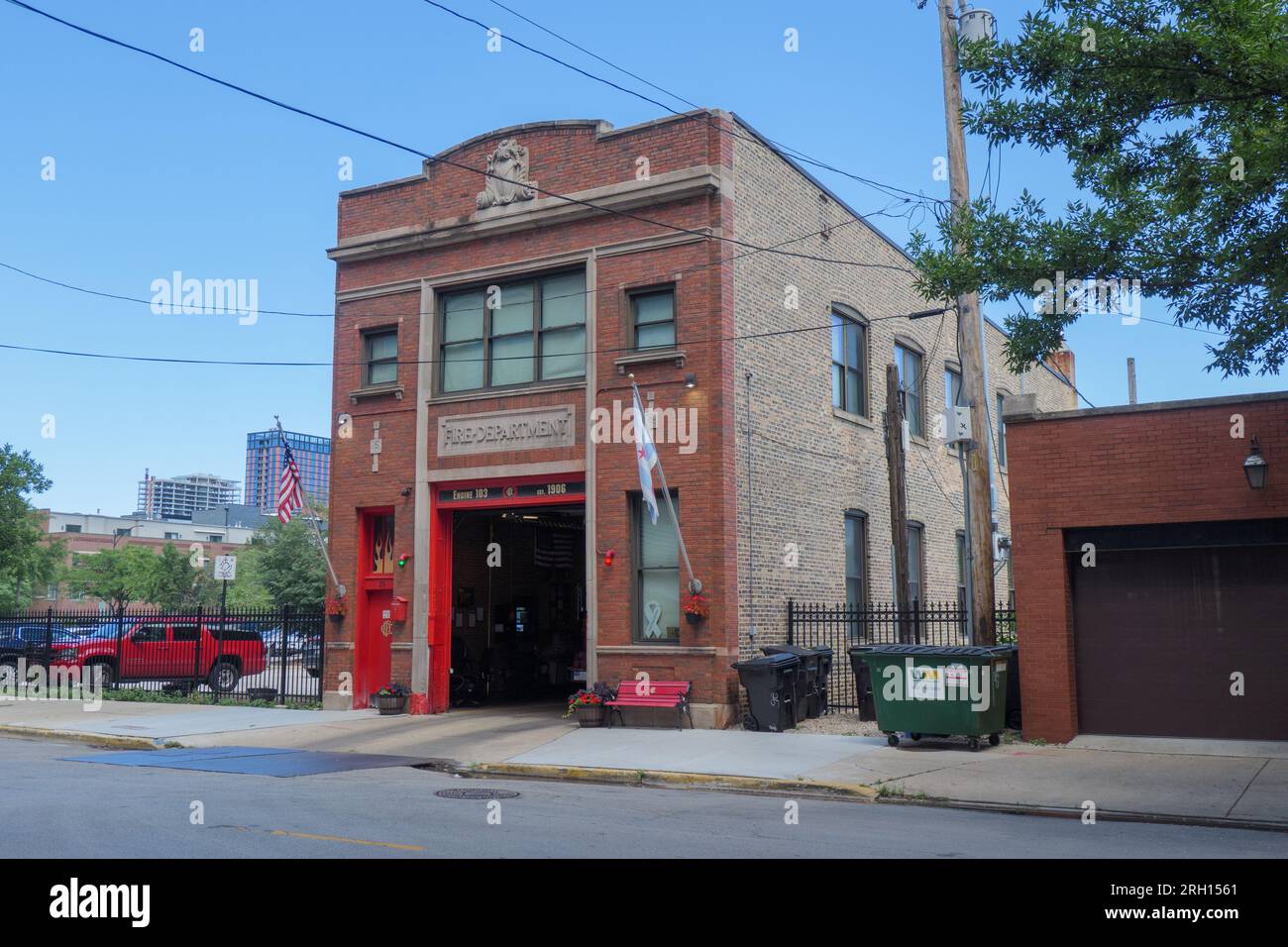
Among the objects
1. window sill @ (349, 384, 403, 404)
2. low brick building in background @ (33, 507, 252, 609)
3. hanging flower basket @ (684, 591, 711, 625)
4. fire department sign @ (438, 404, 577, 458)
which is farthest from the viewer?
low brick building in background @ (33, 507, 252, 609)

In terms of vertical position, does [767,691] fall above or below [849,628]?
below

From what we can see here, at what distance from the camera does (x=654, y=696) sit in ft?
A: 57.1

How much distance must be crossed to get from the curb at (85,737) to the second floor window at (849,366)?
1328cm

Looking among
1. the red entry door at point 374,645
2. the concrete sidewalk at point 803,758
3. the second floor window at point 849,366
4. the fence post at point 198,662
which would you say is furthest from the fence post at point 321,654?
the second floor window at point 849,366

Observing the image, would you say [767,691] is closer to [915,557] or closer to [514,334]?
[514,334]

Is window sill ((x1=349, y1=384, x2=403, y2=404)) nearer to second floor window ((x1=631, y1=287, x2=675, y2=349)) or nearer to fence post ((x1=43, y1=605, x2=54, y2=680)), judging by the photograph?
second floor window ((x1=631, y1=287, x2=675, y2=349))

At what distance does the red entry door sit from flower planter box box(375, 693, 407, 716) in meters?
1.08

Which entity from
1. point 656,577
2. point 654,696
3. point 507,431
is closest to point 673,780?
point 654,696

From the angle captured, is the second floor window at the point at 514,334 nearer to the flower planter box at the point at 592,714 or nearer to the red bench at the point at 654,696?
the red bench at the point at 654,696

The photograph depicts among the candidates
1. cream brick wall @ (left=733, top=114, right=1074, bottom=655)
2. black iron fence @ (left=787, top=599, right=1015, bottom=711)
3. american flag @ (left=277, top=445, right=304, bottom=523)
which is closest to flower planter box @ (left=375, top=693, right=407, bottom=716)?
american flag @ (left=277, top=445, right=304, bottom=523)

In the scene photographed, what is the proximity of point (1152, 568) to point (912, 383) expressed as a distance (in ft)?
39.1

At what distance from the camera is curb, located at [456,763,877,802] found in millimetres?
12055

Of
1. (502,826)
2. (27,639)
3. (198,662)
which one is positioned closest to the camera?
(502,826)
